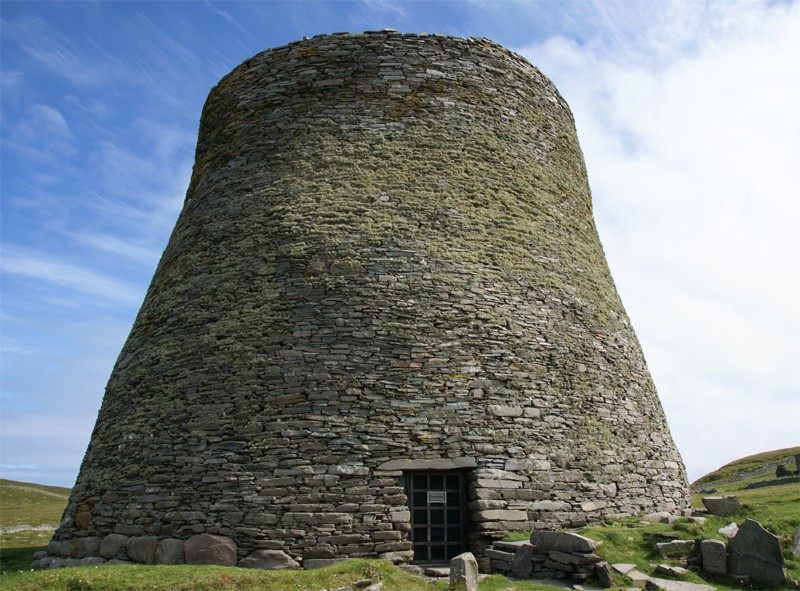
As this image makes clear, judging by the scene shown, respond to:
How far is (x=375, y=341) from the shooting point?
12.3m

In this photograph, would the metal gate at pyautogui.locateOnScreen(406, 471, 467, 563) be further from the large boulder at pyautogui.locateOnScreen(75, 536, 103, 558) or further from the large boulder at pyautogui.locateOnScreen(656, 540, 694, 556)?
the large boulder at pyautogui.locateOnScreen(75, 536, 103, 558)

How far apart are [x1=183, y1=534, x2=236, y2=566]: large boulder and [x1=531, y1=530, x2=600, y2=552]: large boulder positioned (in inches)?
193

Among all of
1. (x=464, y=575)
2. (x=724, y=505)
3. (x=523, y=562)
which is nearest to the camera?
(x=464, y=575)

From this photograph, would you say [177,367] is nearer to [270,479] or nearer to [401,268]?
[270,479]

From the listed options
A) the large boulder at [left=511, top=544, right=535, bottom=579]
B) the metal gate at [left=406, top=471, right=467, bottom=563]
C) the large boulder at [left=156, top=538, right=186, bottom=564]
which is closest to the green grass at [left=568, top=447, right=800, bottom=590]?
the large boulder at [left=511, top=544, right=535, bottom=579]

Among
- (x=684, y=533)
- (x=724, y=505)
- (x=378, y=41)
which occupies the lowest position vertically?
(x=684, y=533)

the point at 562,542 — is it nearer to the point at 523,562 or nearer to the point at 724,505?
the point at 523,562

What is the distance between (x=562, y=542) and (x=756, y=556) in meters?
2.73

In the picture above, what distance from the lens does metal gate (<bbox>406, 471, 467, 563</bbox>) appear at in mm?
11422

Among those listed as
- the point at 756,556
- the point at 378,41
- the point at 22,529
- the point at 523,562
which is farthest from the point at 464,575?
the point at 22,529

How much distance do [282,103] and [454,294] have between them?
6.33m

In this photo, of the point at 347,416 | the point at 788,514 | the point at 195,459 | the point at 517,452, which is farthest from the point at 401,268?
the point at 788,514

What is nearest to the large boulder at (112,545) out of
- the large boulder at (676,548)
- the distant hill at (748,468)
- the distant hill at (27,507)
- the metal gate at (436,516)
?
the metal gate at (436,516)

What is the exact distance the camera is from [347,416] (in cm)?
1162
